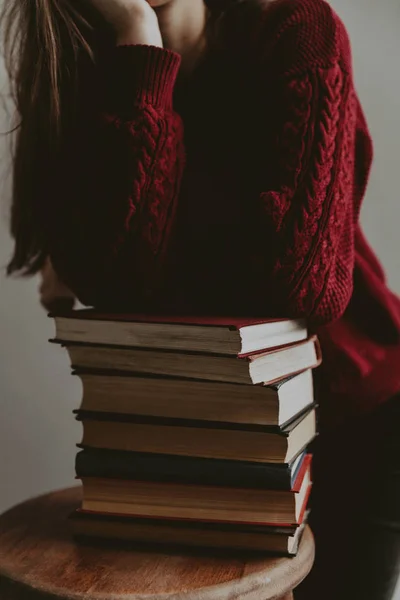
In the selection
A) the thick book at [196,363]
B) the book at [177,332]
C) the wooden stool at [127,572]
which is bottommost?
the wooden stool at [127,572]

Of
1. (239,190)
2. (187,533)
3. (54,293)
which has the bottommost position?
(187,533)

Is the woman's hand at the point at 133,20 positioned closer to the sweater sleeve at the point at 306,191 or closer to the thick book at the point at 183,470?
the sweater sleeve at the point at 306,191

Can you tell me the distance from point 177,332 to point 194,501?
0.60 feet

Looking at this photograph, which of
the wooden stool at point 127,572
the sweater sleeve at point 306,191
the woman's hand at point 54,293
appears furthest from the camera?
the woman's hand at point 54,293

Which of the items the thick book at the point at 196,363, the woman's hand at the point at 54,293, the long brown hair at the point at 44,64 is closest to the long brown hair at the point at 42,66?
the long brown hair at the point at 44,64

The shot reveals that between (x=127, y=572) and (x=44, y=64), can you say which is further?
(x=44, y=64)

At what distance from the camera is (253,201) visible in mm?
762

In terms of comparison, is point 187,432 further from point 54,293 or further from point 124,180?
point 54,293

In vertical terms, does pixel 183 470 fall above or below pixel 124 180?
below

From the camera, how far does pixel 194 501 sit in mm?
700

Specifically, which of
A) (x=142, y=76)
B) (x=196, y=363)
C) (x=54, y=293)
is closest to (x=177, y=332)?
(x=196, y=363)

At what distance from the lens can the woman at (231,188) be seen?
2.44 feet

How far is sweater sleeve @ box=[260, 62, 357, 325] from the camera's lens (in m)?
0.73

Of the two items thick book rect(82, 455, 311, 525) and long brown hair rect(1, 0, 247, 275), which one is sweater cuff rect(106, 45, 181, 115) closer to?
long brown hair rect(1, 0, 247, 275)
